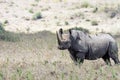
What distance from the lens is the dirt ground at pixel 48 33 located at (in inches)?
447

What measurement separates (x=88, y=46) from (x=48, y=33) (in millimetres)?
15460

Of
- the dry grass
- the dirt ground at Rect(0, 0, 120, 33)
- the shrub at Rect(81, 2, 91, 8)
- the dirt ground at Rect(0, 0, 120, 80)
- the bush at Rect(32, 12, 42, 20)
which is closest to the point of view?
the dry grass

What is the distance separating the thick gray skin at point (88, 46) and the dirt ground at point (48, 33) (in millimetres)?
250

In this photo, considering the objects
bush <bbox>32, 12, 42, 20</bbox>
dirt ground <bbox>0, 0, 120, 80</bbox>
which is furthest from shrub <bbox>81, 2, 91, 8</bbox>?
bush <bbox>32, 12, 42, 20</bbox>

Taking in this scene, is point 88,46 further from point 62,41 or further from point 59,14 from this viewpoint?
point 59,14

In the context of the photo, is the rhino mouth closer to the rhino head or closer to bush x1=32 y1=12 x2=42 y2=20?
the rhino head

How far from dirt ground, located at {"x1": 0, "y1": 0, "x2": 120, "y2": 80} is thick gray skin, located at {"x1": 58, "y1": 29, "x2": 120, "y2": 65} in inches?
9.8

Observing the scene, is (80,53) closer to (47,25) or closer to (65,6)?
(47,25)

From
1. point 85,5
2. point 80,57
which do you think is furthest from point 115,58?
point 85,5

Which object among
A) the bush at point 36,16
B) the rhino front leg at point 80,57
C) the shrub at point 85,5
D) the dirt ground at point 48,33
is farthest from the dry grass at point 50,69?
the shrub at point 85,5

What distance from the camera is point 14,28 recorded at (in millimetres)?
35594

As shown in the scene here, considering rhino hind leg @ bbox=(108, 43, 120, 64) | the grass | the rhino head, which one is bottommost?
the grass

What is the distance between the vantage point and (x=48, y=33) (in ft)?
94.2

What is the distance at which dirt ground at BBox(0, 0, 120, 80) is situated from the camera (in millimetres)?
11352
